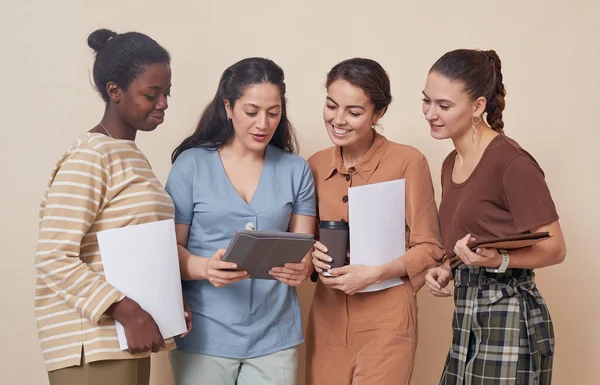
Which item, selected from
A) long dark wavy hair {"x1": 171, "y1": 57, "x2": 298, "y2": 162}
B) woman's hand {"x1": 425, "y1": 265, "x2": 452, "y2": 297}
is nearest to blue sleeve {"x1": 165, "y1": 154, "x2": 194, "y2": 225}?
long dark wavy hair {"x1": 171, "y1": 57, "x2": 298, "y2": 162}

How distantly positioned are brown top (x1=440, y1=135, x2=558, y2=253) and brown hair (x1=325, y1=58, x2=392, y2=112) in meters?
0.36

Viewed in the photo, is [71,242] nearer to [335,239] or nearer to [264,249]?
[264,249]

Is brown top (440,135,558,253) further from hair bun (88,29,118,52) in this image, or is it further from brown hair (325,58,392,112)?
hair bun (88,29,118,52)

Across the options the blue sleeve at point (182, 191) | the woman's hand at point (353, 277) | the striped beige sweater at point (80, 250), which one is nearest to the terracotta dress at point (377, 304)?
the woman's hand at point (353, 277)

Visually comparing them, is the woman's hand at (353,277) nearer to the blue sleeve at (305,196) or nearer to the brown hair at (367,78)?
the blue sleeve at (305,196)

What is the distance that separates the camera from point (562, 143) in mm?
3100

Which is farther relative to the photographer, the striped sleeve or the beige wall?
the beige wall

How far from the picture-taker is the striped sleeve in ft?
5.71

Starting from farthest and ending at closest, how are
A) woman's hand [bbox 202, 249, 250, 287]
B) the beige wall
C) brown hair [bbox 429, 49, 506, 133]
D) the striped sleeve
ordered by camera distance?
the beige wall, brown hair [bbox 429, 49, 506, 133], woman's hand [bbox 202, 249, 250, 287], the striped sleeve

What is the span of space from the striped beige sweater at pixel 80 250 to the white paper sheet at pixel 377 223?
2.11 ft

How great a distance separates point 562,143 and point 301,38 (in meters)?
1.24

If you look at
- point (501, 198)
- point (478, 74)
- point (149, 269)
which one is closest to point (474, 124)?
point (478, 74)

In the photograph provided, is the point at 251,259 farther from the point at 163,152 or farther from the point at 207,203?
the point at 163,152

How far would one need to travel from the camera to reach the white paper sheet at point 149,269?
5.93 feet
